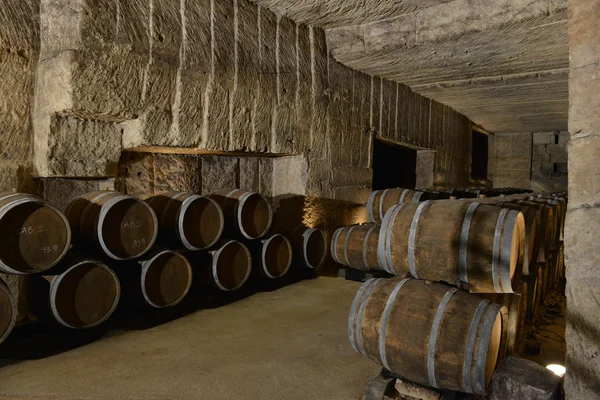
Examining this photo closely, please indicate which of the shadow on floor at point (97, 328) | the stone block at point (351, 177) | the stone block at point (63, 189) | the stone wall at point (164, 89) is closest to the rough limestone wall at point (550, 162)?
the stone block at point (351, 177)

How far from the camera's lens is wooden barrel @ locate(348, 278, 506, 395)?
6.75ft

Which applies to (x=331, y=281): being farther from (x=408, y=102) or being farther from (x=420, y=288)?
(x=408, y=102)

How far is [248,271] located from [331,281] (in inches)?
53.5

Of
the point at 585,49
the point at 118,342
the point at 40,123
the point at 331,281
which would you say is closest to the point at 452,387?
the point at 585,49

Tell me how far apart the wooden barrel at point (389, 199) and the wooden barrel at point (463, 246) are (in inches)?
102

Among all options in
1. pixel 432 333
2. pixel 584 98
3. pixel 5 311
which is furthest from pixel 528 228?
pixel 5 311

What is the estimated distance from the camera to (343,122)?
20.2 feet

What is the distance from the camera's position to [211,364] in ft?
9.59

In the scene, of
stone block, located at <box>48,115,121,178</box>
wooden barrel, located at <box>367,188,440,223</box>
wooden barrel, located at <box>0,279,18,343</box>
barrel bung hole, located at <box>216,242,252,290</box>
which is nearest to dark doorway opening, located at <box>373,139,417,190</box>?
wooden barrel, located at <box>367,188,440,223</box>

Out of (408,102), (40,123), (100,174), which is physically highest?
(408,102)

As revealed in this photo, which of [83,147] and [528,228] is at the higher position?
[83,147]

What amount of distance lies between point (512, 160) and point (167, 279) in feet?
36.9

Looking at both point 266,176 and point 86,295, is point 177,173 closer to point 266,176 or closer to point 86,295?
point 266,176

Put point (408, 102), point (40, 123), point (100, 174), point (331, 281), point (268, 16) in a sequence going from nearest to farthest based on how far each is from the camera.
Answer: point (40, 123), point (100, 174), point (268, 16), point (331, 281), point (408, 102)
